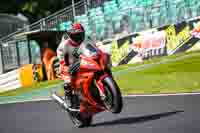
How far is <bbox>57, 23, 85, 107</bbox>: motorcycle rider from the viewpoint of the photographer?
361 inches

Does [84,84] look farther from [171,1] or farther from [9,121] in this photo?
[171,1]

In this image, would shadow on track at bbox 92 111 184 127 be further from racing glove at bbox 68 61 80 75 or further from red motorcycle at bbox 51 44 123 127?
racing glove at bbox 68 61 80 75

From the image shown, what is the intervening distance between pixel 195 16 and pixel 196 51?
6.53 ft

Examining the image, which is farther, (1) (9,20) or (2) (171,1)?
(1) (9,20)

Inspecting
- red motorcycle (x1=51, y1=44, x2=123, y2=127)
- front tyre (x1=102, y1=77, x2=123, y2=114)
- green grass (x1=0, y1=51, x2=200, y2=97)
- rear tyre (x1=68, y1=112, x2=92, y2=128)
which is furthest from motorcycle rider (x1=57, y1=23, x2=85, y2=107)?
green grass (x1=0, y1=51, x2=200, y2=97)

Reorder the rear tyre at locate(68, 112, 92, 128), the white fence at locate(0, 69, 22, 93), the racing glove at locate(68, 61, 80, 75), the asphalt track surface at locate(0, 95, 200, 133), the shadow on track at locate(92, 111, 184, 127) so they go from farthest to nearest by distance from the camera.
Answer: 1. the white fence at locate(0, 69, 22, 93)
2. the rear tyre at locate(68, 112, 92, 128)
3. the shadow on track at locate(92, 111, 184, 127)
4. the racing glove at locate(68, 61, 80, 75)
5. the asphalt track surface at locate(0, 95, 200, 133)

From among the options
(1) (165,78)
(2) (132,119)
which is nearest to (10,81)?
(1) (165,78)

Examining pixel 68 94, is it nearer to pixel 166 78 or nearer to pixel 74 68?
pixel 74 68

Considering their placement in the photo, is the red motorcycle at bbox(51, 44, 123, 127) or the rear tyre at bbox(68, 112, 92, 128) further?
the rear tyre at bbox(68, 112, 92, 128)

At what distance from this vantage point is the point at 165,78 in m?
16.9

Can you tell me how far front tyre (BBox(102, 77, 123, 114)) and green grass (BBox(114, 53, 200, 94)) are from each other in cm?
516

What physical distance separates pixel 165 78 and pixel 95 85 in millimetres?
8227

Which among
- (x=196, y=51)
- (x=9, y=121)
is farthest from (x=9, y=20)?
(x=9, y=121)

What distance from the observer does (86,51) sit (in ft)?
Result: 29.3
